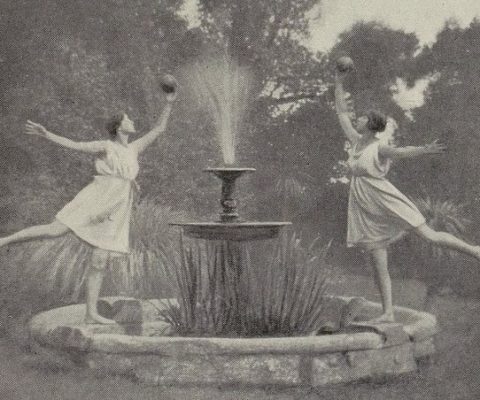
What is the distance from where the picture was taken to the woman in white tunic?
18.8 ft

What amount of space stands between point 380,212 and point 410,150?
56 centimetres

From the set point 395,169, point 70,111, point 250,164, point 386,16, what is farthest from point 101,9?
point 395,169

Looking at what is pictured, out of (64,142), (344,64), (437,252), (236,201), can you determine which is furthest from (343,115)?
(437,252)

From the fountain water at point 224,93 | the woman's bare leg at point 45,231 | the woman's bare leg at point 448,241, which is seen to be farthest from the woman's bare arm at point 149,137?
the fountain water at point 224,93

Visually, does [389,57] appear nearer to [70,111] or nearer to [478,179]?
[478,179]

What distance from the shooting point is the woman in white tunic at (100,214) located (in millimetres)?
5727

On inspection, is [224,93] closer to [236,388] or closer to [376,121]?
[376,121]

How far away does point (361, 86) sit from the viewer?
11.5 meters

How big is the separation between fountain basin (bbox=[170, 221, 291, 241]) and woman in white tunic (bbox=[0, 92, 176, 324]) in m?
0.63

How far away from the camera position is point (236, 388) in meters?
4.82

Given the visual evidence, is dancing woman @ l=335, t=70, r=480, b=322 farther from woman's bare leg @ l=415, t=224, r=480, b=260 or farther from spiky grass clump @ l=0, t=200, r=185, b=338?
spiky grass clump @ l=0, t=200, r=185, b=338

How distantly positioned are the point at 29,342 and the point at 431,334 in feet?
10.8

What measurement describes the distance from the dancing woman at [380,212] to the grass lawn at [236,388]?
1.78ft

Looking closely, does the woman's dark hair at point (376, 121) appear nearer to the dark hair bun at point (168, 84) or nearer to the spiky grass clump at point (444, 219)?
the dark hair bun at point (168, 84)
